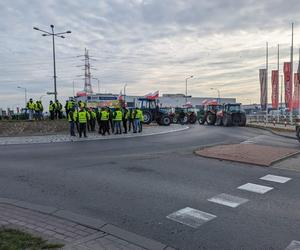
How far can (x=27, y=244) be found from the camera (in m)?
4.27

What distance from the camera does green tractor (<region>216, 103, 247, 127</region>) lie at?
3300 cm

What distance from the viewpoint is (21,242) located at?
4.32m

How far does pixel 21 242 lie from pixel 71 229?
2.65ft

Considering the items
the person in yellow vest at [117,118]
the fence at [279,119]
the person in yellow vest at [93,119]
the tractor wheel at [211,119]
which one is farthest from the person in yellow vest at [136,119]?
the fence at [279,119]

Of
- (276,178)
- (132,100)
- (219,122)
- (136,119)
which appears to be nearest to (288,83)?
(219,122)

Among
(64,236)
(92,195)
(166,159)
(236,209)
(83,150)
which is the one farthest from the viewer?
(83,150)

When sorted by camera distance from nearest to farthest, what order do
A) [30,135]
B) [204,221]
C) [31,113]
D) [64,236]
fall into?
[64,236], [204,221], [30,135], [31,113]

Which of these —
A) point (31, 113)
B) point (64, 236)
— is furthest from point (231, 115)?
point (64, 236)

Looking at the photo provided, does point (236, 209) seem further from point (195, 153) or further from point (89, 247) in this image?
point (195, 153)

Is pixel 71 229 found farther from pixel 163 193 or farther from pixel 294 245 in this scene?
pixel 294 245

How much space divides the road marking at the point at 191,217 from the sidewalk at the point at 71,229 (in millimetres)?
953

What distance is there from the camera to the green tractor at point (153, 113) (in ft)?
107

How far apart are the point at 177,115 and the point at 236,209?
3491 centimetres

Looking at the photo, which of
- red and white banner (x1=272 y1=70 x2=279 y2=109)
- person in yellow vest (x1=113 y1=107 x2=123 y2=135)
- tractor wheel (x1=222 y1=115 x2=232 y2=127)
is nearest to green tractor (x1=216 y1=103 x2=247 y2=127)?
tractor wheel (x1=222 y1=115 x2=232 y2=127)
